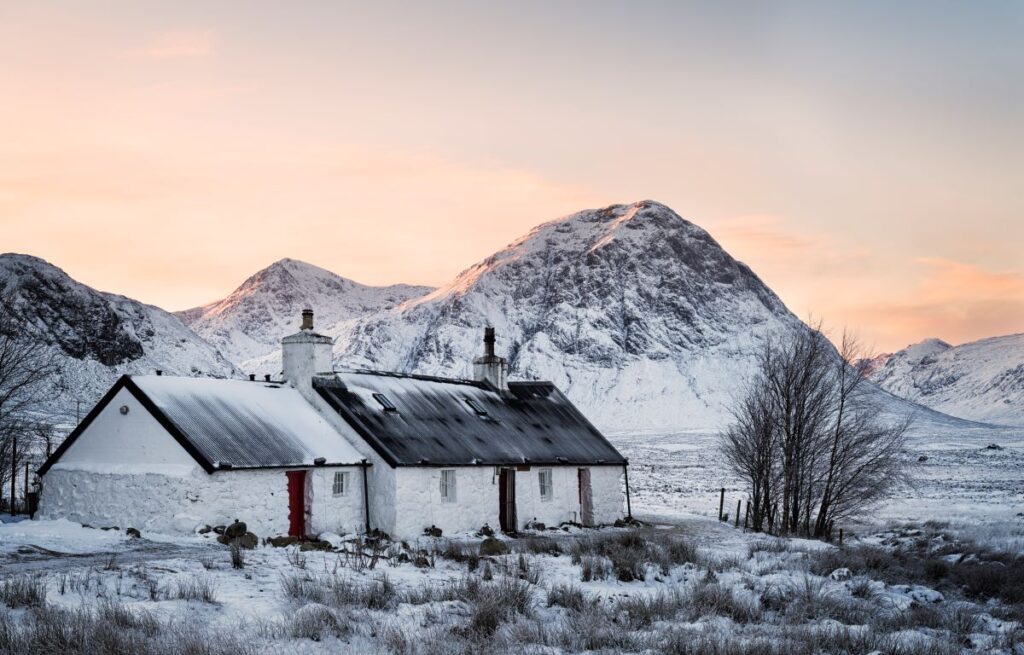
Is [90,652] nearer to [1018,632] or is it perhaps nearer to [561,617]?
[561,617]

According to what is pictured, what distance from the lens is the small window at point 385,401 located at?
118 feet

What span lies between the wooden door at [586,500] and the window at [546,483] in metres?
2.30

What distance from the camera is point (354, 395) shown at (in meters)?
35.3

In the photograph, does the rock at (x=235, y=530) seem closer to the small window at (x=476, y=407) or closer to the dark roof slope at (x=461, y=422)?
the dark roof slope at (x=461, y=422)

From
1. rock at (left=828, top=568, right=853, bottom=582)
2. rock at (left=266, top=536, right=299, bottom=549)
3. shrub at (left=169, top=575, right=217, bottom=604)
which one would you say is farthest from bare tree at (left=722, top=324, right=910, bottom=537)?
shrub at (left=169, top=575, right=217, bottom=604)

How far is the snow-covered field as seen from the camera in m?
13.3

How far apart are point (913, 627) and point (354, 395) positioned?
2241 centimetres

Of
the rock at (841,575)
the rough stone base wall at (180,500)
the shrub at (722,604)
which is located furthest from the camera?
the rough stone base wall at (180,500)

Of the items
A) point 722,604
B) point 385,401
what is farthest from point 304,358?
point 722,604

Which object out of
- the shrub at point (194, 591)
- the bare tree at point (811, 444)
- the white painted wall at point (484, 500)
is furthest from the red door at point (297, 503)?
the bare tree at point (811, 444)

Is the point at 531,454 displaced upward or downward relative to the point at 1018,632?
upward

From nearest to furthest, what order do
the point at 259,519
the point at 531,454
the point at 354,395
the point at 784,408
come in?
the point at 259,519, the point at 354,395, the point at 531,454, the point at 784,408

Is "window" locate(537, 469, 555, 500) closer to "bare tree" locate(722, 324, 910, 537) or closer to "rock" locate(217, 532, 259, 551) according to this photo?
"bare tree" locate(722, 324, 910, 537)

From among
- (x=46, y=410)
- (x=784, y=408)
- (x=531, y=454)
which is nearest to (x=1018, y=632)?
(x=531, y=454)
